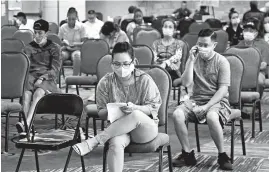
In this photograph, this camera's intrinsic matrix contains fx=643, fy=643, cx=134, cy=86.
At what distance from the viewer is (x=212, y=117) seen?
5578 mm

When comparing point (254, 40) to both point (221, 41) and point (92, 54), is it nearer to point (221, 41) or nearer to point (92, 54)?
point (221, 41)

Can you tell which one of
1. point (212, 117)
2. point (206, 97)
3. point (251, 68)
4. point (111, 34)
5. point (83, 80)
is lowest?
point (83, 80)

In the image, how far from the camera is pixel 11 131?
24.4 feet

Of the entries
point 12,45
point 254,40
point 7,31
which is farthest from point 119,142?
point 7,31

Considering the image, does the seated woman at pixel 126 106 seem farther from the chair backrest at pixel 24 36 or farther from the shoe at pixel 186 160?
the chair backrest at pixel 24 36

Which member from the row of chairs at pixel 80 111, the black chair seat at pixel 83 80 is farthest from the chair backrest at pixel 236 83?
the black chair seat at pixel 83 80

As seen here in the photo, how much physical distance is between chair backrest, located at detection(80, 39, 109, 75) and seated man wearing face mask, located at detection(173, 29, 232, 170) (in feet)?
9.76

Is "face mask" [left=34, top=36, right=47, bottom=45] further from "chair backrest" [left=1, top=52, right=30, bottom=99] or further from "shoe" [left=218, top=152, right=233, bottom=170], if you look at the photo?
"shoe" [left=218, top=152, right=233, bottom=170]

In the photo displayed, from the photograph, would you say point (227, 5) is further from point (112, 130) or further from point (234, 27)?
point (112, 130)

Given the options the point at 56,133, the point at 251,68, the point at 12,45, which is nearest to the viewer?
the point at 56,133

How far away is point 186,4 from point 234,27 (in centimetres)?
921

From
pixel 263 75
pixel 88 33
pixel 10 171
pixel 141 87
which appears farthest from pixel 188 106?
pixel 88 33

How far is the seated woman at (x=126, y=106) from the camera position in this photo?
4.58 meters

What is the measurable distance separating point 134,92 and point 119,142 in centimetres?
50
